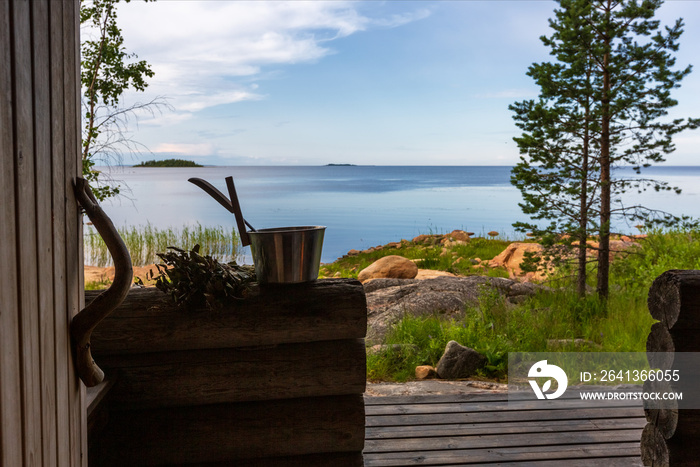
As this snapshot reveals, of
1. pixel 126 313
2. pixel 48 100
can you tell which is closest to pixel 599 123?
pixel 126 313

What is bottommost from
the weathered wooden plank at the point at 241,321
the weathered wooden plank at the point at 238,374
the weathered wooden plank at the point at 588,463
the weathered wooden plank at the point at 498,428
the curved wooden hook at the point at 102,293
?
the weathered wooden plank at the point at 588,463

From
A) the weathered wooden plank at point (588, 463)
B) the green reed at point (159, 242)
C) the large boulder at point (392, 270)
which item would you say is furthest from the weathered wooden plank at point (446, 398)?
the green reed at point (159, 242)

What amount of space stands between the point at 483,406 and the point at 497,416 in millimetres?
153

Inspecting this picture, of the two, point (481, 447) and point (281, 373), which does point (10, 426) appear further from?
point (481, 447)

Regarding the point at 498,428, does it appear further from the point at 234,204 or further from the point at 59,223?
the point at 59,223

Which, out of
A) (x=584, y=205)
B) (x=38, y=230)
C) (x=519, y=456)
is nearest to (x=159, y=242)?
(x=584, y=205)

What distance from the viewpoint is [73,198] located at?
1215mm

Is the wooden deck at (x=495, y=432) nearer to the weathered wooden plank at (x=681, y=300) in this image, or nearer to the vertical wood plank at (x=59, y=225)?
the weathered wooden plank at (x=681, y=300)

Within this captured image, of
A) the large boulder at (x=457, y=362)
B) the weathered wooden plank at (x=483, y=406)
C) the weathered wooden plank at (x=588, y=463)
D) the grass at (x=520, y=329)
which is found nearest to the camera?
the weathered wooden plank at (x=588, y=463)

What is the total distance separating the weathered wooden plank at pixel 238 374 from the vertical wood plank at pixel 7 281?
4.06 ft

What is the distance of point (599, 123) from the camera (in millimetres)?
5703

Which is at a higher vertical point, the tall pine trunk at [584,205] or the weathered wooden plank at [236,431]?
the tall pine trunk at [584,205]

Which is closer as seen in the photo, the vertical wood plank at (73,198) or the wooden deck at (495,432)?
Answer: the vertical wood plank at (73,198)

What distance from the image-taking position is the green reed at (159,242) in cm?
887
